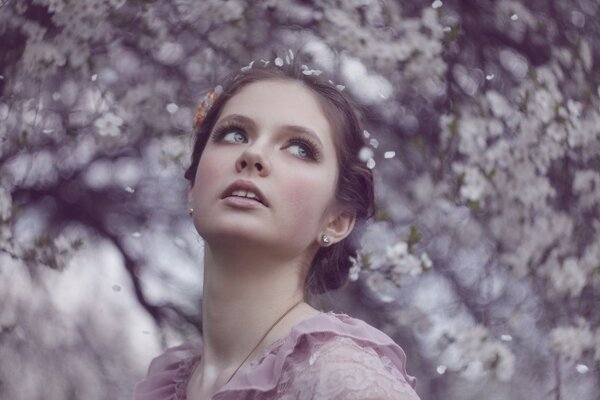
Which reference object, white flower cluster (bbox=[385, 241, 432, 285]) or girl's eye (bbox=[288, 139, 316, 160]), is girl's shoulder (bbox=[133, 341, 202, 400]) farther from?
white flower cluster (bbox=[385, 241, 432, 285])

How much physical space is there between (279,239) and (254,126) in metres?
0.13

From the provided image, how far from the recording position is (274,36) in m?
1.87

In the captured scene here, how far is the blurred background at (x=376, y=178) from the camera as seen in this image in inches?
71.8

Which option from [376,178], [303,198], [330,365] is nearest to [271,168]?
[303,198]

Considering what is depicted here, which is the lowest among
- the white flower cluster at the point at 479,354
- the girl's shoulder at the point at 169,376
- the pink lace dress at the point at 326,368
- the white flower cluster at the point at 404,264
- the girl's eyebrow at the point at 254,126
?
the white flower cluster at the point at 479,354

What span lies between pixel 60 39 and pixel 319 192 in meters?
0.92

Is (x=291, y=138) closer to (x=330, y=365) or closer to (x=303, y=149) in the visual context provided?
(x=303, y=149)

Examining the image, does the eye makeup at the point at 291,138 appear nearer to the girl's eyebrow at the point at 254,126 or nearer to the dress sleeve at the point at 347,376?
the girl's eyebrow at the point at 254,126

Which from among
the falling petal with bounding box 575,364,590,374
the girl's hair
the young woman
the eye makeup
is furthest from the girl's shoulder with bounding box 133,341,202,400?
the falling petal with bounding box 575,364,590,374

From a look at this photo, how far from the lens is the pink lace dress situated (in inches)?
35.0

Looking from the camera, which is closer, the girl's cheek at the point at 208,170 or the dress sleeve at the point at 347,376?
the dress sleeve at the point at 347,376

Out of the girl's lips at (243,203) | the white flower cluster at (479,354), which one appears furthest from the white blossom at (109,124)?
the girl's lips at (243,203)

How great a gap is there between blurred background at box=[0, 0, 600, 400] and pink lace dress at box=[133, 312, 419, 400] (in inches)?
32.1

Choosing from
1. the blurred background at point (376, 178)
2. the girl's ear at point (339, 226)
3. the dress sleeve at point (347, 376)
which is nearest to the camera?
the dress sleeve at point (347, 376)
